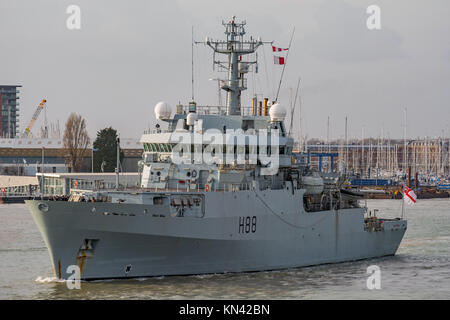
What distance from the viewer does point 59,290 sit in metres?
25.0

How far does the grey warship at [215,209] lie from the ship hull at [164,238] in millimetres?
35

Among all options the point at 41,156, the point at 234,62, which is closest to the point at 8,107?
the point at 41,156

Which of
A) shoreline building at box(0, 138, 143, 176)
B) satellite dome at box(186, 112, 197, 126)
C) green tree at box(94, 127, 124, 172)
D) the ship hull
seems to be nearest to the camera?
the ship hull

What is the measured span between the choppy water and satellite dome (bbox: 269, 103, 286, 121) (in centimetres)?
616

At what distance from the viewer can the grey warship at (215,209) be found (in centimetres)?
2484

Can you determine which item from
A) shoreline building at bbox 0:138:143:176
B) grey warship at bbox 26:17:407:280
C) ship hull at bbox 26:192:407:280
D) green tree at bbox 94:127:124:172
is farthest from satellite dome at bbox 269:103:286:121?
shoreline building at bbox 0:138:143:176

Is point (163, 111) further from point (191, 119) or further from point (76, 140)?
point (76, 140)

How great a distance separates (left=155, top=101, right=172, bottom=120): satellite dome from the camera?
2983 cm

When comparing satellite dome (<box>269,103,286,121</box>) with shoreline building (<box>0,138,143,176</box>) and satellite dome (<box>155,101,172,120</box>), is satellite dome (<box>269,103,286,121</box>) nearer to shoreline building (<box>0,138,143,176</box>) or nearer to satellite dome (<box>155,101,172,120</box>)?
→ satellite dome (<box>155,101,172,120</box>)

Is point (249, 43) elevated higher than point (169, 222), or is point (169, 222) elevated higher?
point (249, 43)
